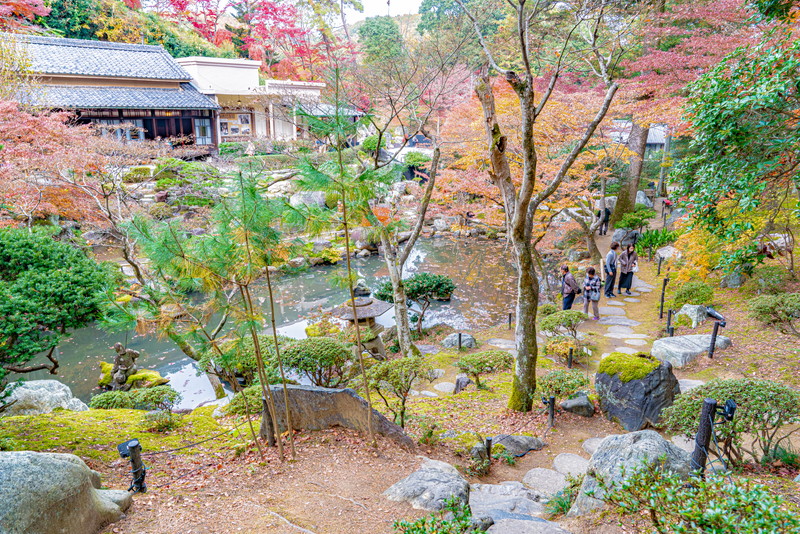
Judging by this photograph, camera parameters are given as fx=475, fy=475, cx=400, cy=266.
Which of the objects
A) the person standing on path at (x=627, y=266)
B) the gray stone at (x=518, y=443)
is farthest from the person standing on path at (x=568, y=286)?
the gray stone at (x=518, y=443)

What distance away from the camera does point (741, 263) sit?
5.70 metres

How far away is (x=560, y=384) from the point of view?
6.30 metres

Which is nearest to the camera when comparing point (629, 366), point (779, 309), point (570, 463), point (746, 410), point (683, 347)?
point (746, 410)

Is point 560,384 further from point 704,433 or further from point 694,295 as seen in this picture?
point 694,295

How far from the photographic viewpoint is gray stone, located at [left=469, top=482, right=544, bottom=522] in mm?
3867

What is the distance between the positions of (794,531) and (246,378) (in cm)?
801

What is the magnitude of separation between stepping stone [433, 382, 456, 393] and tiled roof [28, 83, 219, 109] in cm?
1772

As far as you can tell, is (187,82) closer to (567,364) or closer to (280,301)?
(280,301)

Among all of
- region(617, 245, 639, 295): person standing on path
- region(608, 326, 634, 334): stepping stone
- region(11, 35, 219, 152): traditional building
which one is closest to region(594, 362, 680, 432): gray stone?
region(608, 326, 634, 334): stepping stone

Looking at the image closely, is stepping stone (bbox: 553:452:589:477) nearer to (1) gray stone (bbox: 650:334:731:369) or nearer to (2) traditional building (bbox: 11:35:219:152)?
(1) gray stone (bbox: 650:334:731:369)

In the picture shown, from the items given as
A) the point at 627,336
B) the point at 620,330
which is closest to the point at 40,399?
the point at 627,336

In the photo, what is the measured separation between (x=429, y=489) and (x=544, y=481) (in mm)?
1738

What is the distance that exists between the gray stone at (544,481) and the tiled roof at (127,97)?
2016 cm

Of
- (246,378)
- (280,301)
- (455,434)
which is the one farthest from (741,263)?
(280,301)
